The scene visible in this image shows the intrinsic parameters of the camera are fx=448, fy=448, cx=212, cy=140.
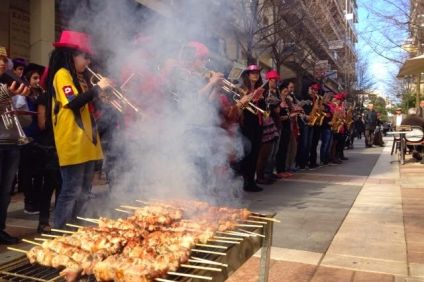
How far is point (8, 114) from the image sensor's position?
410 centimetres

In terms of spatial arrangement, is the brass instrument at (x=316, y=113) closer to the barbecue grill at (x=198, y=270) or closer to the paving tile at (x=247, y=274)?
the paving tile at (x=247, y=274)

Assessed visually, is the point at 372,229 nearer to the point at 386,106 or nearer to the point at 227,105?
the point at 227,105

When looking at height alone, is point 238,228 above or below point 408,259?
above

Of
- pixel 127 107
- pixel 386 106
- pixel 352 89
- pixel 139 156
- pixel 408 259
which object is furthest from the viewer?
pixel 386 106

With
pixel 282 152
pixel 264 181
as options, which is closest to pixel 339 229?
pixel 264 181

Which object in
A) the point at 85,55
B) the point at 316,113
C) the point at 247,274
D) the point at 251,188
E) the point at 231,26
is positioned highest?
the point at 231,26

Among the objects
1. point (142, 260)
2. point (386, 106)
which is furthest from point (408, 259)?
point (386, 106)

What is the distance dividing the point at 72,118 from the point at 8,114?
0.99 metres

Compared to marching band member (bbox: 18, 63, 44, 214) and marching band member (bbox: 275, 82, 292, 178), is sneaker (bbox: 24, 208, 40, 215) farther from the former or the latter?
marching band member (bbox: 275, 82, 292, 178)

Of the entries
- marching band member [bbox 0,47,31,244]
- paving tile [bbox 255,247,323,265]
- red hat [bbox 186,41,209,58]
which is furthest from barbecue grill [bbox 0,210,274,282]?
red hat [bbox 186,41,209,58]

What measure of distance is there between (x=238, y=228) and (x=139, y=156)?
267 centimetres

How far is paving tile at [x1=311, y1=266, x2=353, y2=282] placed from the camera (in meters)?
3.31

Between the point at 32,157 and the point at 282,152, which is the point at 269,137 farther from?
the point at 32,157

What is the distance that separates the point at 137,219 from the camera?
8.73ft
